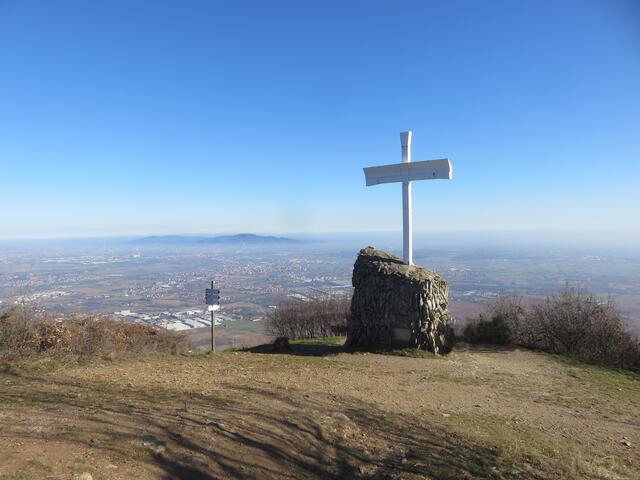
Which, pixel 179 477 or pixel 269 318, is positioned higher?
pixel 179 477

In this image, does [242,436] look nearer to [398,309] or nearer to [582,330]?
[398,309]

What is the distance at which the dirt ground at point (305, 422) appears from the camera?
14.2 feet

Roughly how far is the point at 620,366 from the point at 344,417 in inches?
454

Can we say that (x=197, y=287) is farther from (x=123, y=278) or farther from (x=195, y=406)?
(x=195, y=406)

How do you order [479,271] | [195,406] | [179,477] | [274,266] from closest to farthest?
[179,477] → [195,406] → [479,271] → [274,266]

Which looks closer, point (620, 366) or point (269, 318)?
point (620, 366)

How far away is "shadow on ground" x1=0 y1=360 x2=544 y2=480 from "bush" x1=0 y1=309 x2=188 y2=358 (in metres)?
3.52

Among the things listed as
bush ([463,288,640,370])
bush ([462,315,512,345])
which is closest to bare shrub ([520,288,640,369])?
bush ([463,288,640,370])

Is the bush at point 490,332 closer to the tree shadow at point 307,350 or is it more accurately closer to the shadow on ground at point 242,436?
the tree shadow at point 307,350

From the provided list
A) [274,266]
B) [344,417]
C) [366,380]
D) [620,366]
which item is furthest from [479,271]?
[344,417]

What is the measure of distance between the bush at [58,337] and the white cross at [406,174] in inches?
348

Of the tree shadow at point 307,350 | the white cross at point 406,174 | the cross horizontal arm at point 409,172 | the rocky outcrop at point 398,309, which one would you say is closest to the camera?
the rocky outcrop at point 398,309

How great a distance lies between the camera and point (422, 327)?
13.0m

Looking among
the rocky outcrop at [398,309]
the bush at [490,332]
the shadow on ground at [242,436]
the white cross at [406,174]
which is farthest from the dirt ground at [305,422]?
the white cross at [406,174]
